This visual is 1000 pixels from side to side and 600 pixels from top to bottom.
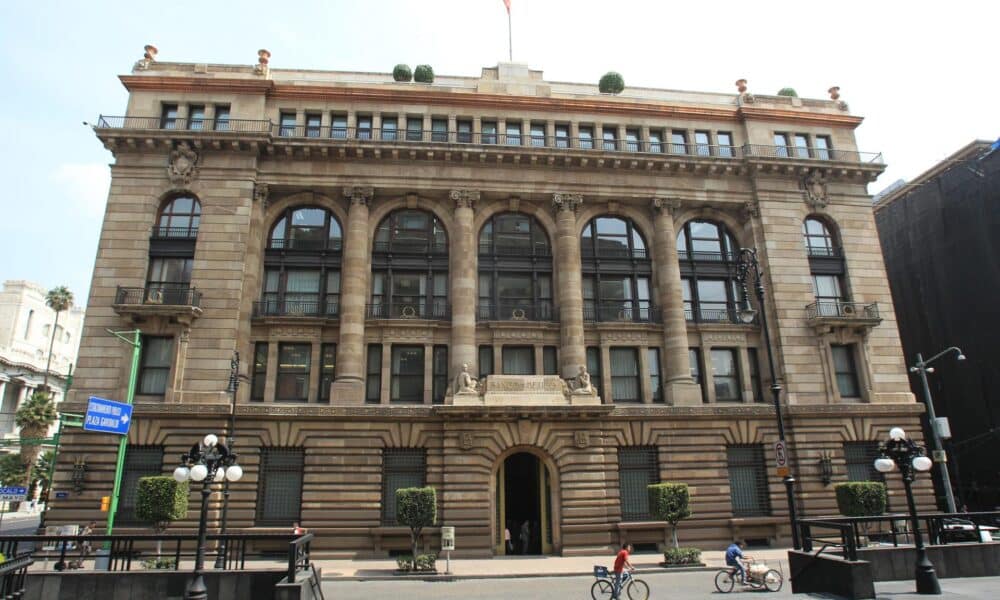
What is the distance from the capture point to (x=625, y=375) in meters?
32.0

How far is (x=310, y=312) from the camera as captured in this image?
3133 centimetres

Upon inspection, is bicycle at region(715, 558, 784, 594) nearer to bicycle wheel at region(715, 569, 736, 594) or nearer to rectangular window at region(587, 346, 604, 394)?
bicycle wheel at region(715, 569, 736, 594)

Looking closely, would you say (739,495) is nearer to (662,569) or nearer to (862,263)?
(662,569)

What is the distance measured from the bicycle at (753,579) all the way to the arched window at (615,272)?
15.9 m

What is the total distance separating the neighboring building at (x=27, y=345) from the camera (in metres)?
80.9

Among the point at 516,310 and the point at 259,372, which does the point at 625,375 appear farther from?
the point at 259,372

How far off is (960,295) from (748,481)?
25.5 meters

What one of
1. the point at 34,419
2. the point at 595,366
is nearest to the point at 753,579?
the point at 595,366

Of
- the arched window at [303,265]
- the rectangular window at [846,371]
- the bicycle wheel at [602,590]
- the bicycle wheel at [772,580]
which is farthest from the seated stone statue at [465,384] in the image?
the rectangular window at [846,371]

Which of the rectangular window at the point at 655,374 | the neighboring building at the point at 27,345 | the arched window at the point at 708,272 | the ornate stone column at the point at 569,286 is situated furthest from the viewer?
the neighboring building at the point at 27,345

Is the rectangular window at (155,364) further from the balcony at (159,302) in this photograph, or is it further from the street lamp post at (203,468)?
the street lamp post at (203,468)

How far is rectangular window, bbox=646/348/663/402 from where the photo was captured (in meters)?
31.8

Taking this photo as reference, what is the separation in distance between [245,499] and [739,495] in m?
24.6

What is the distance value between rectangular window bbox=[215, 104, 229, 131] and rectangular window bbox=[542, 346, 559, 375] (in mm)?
21627
